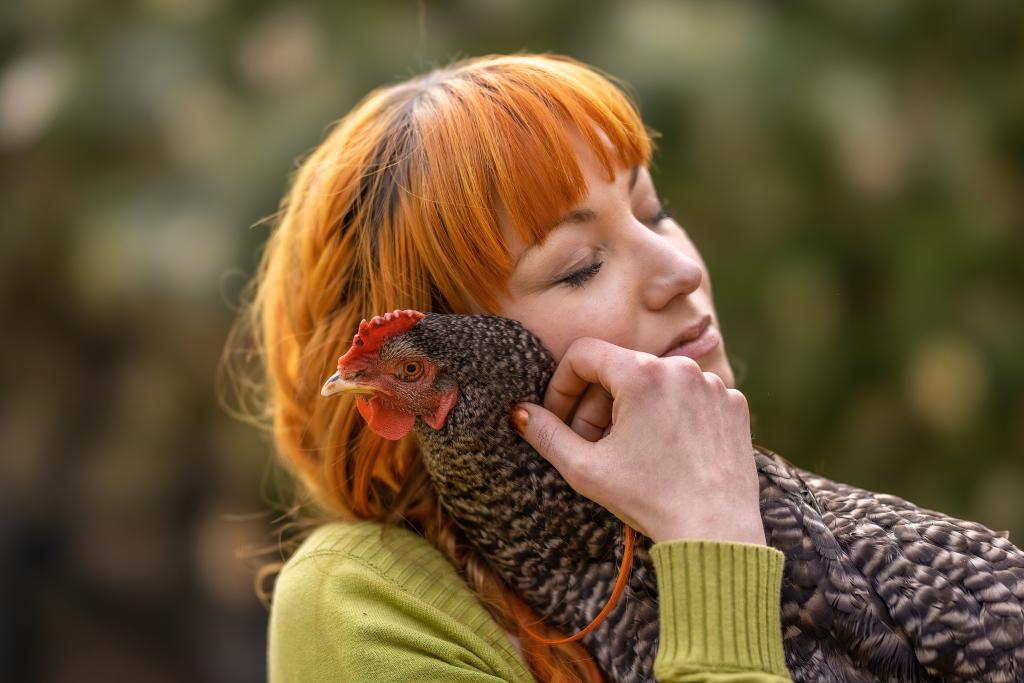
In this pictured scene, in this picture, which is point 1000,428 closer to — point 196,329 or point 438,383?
point 438,383

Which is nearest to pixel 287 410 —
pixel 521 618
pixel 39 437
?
pixel 521 618

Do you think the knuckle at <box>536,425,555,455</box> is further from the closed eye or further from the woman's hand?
the closed eye

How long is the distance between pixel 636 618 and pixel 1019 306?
2361mm

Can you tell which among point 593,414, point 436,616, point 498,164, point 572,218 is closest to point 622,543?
point 593,414

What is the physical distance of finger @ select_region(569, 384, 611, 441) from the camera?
62.6 inches

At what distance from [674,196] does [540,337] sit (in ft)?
5.96

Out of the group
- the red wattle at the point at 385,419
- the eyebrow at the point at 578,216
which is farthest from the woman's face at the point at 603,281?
the red wattle at the point at 385,419

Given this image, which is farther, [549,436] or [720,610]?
[549,436]

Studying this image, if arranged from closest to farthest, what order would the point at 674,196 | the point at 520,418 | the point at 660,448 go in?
1. the point at 660,448
2. the point at 520,418
3. the point at 674,196

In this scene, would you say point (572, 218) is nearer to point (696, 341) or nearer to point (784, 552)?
point (696, 341)

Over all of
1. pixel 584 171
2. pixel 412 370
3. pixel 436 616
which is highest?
pixel 584 171

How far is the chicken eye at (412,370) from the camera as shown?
1521mm

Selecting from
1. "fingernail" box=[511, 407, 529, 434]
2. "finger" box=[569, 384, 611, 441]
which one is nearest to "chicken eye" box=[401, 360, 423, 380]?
"fingernail" box=[511, 407, 529, 434]

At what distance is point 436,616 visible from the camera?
1591 mm
